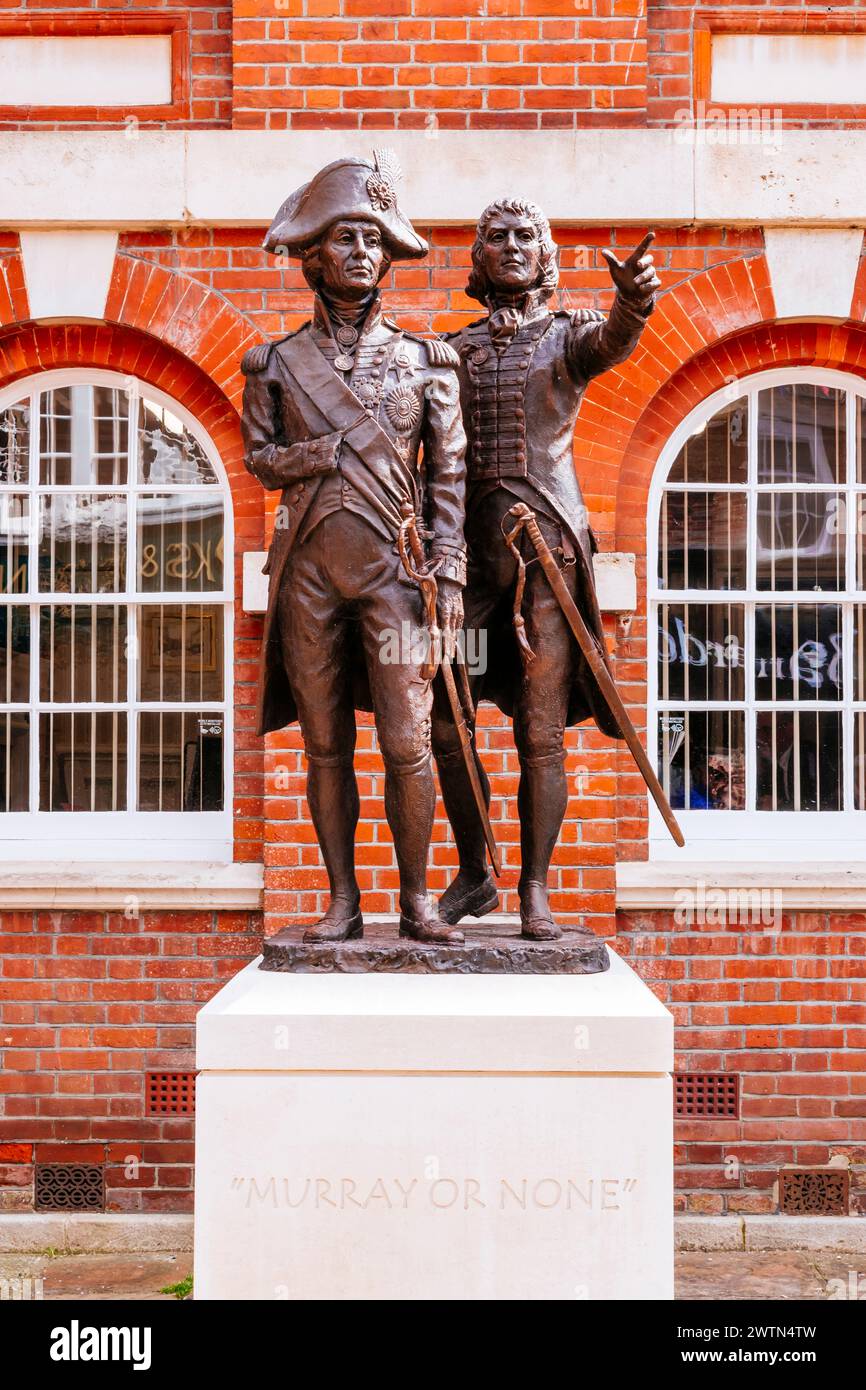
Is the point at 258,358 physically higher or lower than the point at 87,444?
lower

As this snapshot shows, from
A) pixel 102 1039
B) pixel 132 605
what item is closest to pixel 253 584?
pixel 132 605

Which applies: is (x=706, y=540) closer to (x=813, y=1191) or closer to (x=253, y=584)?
(x=253, y=584)

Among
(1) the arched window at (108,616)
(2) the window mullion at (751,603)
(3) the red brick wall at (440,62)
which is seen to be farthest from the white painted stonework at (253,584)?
→ (2) the window mullion at (751,603)

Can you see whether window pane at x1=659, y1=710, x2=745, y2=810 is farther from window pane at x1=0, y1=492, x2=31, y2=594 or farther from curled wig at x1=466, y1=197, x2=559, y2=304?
window pane at x1=0, y1=492, x2=31, y2=594

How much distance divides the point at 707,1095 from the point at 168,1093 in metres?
2.19

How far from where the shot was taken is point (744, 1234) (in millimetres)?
5980

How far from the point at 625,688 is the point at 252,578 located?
1571 millimetres

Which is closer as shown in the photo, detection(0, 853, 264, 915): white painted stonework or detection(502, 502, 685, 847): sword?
detection(502, 502, 685, 847): sword

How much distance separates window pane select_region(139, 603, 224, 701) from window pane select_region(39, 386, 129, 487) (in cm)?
61

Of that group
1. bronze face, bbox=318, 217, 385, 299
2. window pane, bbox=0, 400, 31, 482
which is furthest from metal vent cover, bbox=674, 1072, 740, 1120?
window pane, bbox=0, 400, 31, 482

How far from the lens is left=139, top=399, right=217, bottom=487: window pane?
6.39 meters

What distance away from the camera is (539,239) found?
13.3ft

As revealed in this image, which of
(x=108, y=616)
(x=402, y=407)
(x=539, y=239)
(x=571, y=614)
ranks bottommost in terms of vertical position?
(x=571, y=614)

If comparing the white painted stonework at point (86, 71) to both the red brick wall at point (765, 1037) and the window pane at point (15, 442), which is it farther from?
the red brick wall at point (765, 1037)
